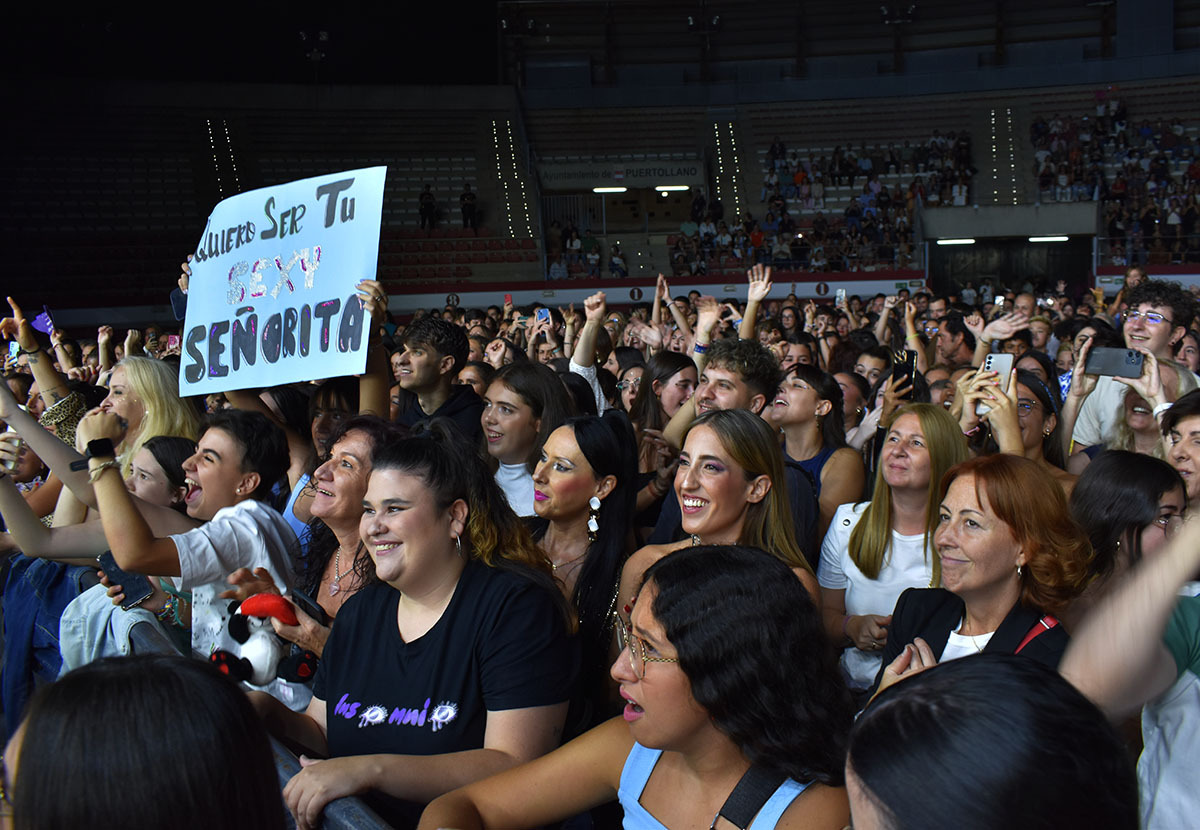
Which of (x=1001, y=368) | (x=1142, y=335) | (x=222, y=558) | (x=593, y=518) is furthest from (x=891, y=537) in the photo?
(x=1142, y=335)

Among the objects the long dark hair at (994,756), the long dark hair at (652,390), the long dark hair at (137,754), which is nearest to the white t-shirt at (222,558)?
the long dark hair at (137,754)

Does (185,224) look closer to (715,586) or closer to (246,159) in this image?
(246,159)

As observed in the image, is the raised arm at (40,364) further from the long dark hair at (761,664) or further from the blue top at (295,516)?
the long dark hair at (761,664)

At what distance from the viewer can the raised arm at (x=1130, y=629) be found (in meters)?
1.44

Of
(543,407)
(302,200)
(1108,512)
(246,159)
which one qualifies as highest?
(246,159)

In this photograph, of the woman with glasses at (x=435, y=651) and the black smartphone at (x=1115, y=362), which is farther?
the black smartphone at (x=1115, y=362)

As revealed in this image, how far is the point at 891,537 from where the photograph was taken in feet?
10.2

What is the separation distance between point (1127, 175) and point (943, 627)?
2543 centimetres

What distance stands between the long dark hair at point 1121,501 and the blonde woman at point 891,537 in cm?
40

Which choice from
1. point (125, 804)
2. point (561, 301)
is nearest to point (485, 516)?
point (125, 804)

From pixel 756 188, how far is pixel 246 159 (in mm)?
12686

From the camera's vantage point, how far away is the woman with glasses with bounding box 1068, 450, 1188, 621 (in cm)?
264

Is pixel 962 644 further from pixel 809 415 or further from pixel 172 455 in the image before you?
pixel 172 455

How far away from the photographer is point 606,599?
299cm
